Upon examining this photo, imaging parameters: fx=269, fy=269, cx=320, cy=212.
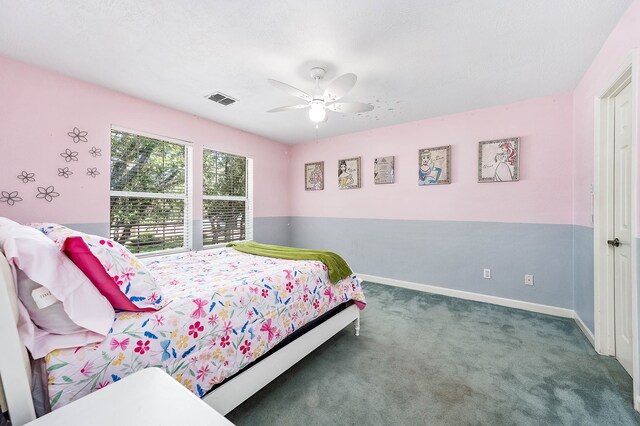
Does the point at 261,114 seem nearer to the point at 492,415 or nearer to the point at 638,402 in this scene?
the point at 492,415

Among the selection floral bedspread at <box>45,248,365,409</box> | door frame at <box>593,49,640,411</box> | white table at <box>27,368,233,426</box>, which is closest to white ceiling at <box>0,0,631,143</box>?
door frame at <box>593,49,640,411</box>

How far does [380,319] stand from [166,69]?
3176 millimetres

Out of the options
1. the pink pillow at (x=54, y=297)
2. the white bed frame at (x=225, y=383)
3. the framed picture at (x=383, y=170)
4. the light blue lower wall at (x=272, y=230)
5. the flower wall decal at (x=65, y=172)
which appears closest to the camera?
the white bed frame at (x=225, y=383)

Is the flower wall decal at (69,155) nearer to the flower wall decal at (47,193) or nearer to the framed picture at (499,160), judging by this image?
the flower wall decal at (47,193)

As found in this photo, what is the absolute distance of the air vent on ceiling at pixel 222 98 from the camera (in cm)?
292

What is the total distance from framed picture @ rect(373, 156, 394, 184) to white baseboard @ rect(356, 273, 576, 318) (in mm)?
1506

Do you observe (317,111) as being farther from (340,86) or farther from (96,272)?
(96,272)

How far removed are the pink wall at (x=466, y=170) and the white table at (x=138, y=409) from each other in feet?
11.7

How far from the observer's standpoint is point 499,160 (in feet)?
10.6

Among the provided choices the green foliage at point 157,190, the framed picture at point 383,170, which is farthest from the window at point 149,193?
the framed picture at point 383,170

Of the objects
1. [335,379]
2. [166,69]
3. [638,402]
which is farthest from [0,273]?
[638,402]

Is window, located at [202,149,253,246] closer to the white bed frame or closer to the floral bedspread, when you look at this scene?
the floral bedspread

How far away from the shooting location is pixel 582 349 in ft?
7.36

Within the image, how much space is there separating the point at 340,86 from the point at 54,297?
207cm
